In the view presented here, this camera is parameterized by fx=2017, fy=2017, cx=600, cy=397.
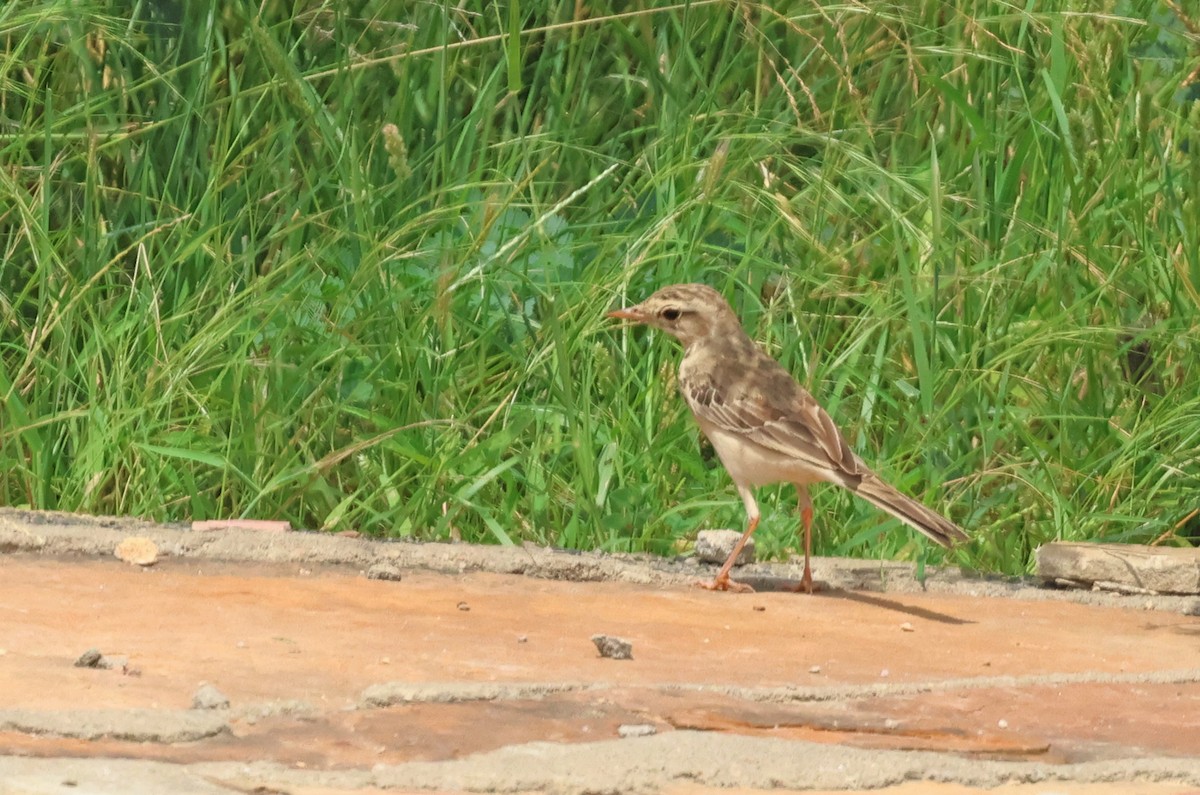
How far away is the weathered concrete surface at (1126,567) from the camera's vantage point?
5.49 metres

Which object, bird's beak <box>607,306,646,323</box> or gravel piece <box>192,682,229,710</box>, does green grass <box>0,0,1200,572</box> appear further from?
gravel piece <box>192,682,229,710</box>

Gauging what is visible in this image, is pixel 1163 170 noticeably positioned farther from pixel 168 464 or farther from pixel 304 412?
pixel 168 464

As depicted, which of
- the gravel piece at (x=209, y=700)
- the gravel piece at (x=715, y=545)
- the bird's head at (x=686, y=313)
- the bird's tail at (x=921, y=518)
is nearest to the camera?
the gravel piece at (x=209, y=700)

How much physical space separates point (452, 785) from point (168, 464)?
3086 millimetres

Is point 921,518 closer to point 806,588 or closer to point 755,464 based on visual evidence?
point 806,588

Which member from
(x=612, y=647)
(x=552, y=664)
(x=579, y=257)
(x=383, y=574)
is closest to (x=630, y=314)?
(x=579, y=257)

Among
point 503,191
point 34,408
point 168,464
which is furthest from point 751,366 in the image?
point 34,408

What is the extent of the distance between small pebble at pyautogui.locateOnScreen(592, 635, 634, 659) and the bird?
131 centimetres

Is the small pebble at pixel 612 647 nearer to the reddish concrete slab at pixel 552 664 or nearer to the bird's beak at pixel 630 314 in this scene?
the reddish concrete slab at pixel 552 664

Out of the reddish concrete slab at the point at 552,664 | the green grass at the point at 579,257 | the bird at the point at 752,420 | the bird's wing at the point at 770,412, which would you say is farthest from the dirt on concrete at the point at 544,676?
the green grass at the point at 579,257

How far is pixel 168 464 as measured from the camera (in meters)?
5.74

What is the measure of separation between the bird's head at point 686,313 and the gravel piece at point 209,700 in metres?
3.11

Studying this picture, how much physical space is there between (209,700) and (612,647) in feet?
3.39

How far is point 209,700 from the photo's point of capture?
3209mm
